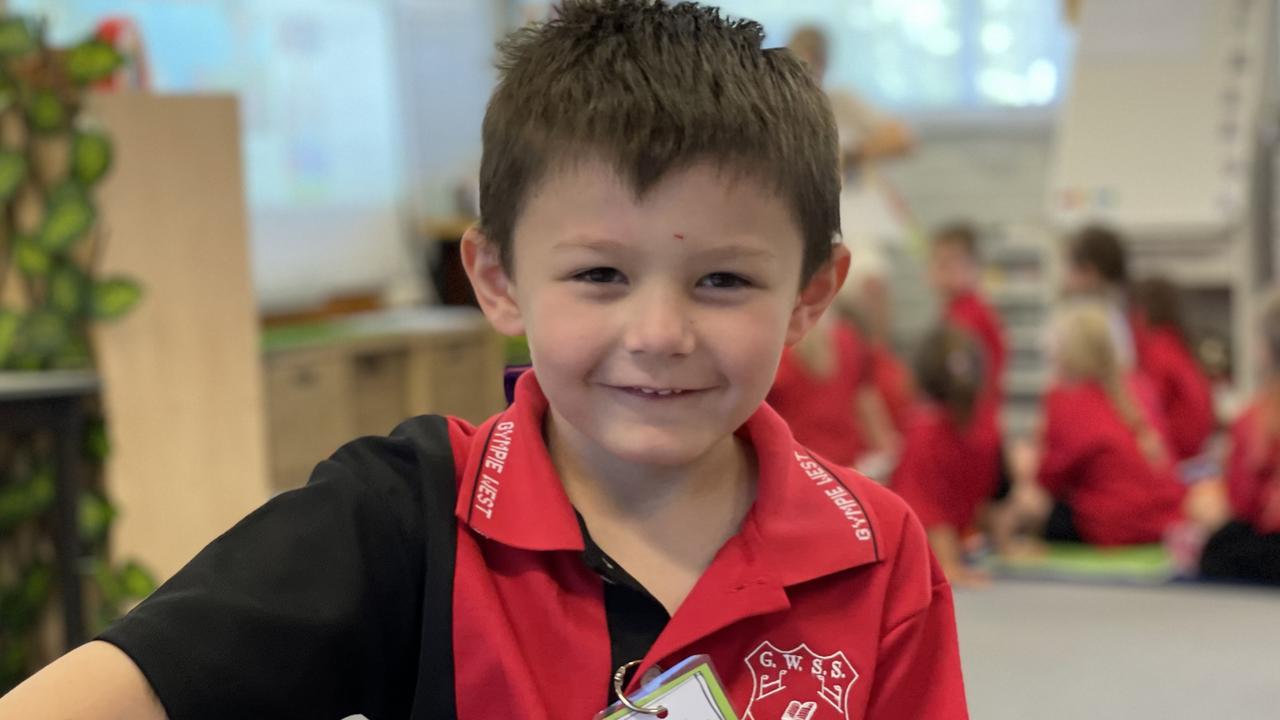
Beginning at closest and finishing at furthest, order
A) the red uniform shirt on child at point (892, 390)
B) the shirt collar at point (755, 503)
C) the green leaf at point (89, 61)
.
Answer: the shirt collar at point (755, 503)
the green leaf at point (89, 61)
the red uniform shirt on child at point (892, 390)

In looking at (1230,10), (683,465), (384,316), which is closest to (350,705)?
(683,465)

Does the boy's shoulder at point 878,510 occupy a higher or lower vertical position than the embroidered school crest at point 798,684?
higher

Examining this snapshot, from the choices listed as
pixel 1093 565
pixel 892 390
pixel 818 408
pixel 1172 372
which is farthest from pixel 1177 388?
pixel 818 408

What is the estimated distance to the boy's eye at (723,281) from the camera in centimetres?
94

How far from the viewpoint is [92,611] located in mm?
3109

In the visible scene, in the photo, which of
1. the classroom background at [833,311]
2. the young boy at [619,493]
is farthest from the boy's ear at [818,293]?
Result: the classroom background at [833,311]

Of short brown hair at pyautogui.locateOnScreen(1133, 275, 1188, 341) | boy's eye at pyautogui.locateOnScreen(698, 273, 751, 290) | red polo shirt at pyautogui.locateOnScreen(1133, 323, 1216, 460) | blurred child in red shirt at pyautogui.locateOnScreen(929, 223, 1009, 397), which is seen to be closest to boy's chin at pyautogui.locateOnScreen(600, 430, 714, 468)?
boy's eye at pyautogui.locateOnScreen(698, 273, 751, 290)

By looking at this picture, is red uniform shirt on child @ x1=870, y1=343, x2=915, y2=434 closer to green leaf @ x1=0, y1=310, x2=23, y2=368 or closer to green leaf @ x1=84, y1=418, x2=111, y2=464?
green leaf @ x1=84, y1=418, x2=111, y2=464

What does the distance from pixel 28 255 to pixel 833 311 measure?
2.61m

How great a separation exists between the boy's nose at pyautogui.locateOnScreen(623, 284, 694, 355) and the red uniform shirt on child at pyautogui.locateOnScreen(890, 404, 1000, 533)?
3.64 metres

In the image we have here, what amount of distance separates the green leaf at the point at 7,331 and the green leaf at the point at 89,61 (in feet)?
1.65

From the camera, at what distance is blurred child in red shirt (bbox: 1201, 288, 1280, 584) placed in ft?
13.8

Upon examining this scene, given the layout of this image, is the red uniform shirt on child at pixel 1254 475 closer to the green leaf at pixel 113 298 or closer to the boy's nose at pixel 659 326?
the green leaf at pixel 113 298

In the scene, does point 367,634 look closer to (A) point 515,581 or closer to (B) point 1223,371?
(A) point 515,581
